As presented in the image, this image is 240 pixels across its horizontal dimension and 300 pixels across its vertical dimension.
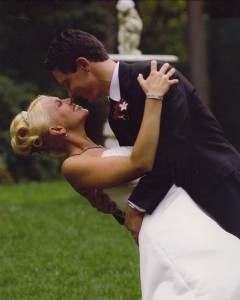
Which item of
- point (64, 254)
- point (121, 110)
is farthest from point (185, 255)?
point (64, 254)

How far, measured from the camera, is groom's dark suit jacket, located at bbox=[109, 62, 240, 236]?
3.34 m

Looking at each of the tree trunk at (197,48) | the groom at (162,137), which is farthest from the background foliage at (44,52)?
the groom at (162,137)

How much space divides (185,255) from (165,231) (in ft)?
0.45

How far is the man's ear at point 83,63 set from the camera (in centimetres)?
341

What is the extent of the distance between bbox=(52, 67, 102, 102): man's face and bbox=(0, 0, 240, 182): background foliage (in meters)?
10.5

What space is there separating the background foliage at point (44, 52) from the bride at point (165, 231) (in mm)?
10536

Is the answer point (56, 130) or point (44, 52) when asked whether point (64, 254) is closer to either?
point (56, 130)

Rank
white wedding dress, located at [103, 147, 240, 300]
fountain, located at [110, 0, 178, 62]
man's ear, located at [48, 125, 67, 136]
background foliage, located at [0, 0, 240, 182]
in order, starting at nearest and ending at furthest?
white wedding dress, located at [103, 147, 240, 300], man's ear, located at [48, 125, 67, 136], fountain, located at [110, 0, 178, 62], background foliage, located at [0, 0, 240, 182]

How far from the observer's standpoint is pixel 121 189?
3.54 metres

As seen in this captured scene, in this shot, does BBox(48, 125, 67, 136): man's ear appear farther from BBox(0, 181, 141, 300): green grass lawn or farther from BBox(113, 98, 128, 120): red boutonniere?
BBox(0, 181, 141, 300): green grass lawn

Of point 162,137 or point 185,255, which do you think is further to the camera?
point 162,137

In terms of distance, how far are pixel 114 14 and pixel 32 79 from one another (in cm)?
216

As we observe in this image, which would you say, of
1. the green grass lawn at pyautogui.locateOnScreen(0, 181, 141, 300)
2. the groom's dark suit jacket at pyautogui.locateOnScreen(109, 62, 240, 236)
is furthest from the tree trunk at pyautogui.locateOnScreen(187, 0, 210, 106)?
the groom's dark suit jacket at pyautogui.locateOnScreen(109, 62, 240, 236)

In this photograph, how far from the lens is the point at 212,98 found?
566 inches
